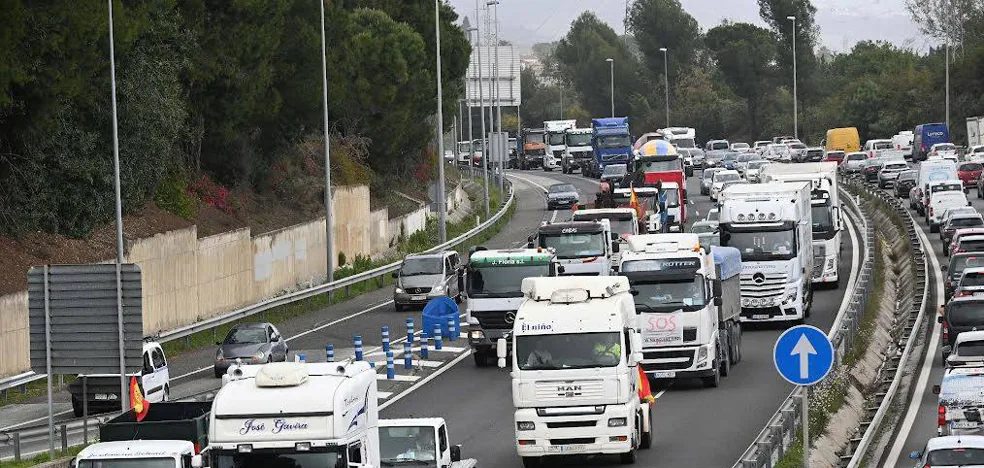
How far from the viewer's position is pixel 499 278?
3725cm

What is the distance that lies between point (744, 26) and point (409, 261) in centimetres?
11264

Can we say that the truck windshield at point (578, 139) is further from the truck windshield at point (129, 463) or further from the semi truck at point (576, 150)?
the truck windshield at point (129, 463)

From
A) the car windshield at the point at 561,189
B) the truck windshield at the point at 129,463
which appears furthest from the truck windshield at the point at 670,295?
the car windshield at the point at 561,189

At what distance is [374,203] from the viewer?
76.8 meters

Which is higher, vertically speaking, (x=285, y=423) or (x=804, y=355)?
(x=804, y=355)

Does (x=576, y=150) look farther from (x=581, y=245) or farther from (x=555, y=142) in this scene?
(x=581, y=245)

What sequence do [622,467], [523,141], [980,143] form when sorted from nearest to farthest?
1. [622,467]
2. [980,143]
3. [523,141]

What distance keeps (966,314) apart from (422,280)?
17.7 m

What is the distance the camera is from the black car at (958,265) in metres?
45.9

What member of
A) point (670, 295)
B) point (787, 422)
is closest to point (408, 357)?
point (670, 295)

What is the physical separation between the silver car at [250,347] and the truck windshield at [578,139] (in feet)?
263

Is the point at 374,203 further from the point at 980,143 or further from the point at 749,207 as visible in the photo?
the point at 980,143

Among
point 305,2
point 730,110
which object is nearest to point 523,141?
point 730,110

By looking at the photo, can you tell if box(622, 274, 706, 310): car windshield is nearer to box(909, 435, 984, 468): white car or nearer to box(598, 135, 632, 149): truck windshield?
box(909, 435, 984, 468): white car
